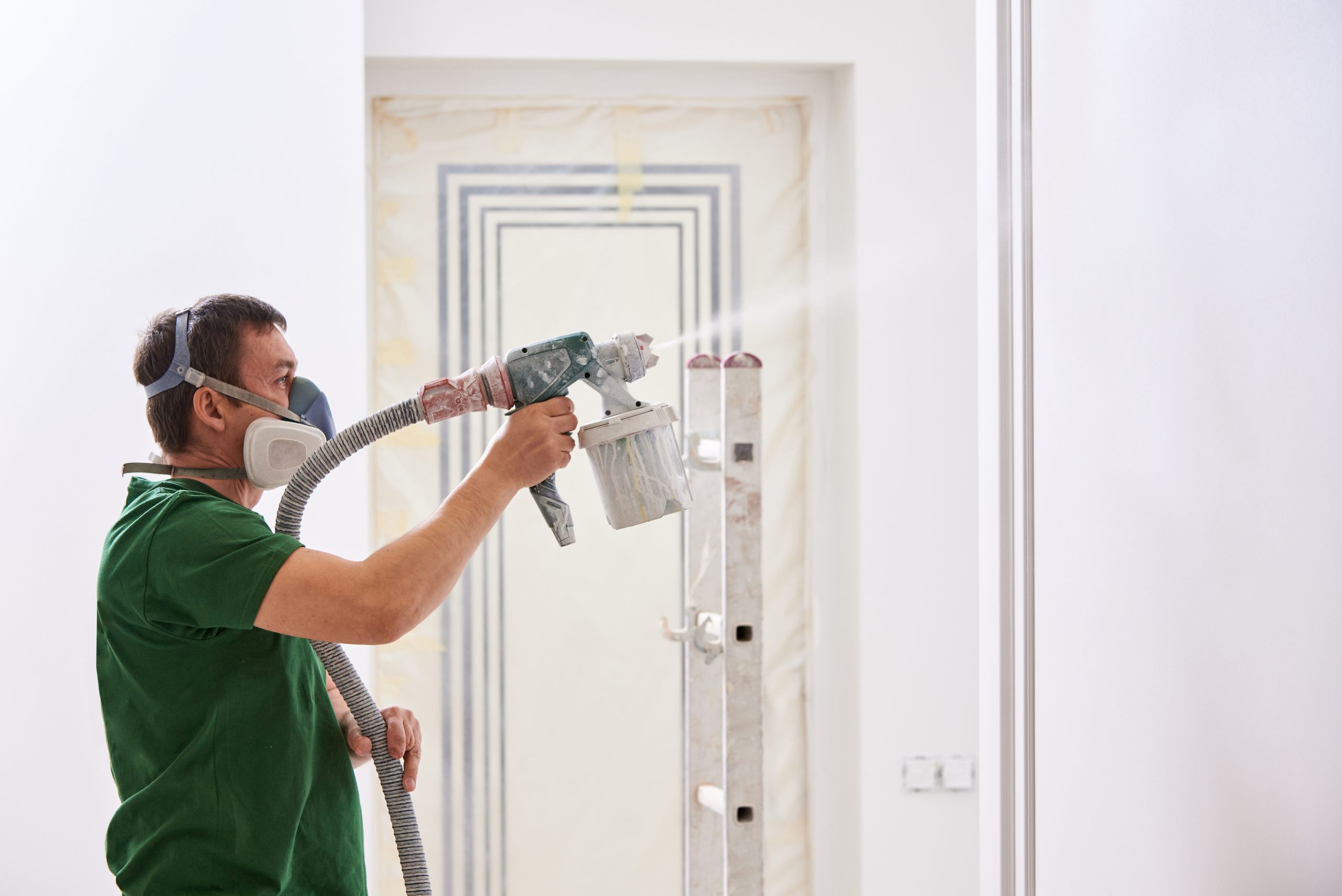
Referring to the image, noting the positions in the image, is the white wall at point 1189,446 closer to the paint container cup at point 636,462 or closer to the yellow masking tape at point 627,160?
the paint container cup at point 636,462

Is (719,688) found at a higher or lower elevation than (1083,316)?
lower

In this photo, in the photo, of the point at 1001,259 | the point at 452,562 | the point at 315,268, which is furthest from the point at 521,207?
the point at 452,562

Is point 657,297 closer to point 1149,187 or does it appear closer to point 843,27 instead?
point 843,27

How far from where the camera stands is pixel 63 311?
1705mm

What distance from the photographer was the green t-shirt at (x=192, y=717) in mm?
972

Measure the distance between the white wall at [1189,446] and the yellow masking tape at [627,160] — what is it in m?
1.27

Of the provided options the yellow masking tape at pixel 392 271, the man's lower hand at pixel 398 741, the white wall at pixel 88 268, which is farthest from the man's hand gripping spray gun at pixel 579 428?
the yellow masking tape at pixel 392 271

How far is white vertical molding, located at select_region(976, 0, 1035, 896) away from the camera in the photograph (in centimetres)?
126

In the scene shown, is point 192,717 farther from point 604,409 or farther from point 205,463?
point 604,409

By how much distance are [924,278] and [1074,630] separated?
4.18 feet

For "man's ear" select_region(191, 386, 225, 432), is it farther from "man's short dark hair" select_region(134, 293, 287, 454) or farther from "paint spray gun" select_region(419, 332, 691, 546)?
"paint spray gun" select_region(419, 332, 691, 546)

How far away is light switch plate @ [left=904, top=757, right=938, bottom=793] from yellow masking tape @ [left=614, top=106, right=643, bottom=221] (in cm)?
140

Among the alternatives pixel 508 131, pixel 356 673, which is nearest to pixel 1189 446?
pixel 356 673

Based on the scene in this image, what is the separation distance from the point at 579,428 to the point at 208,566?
396 millimetres
